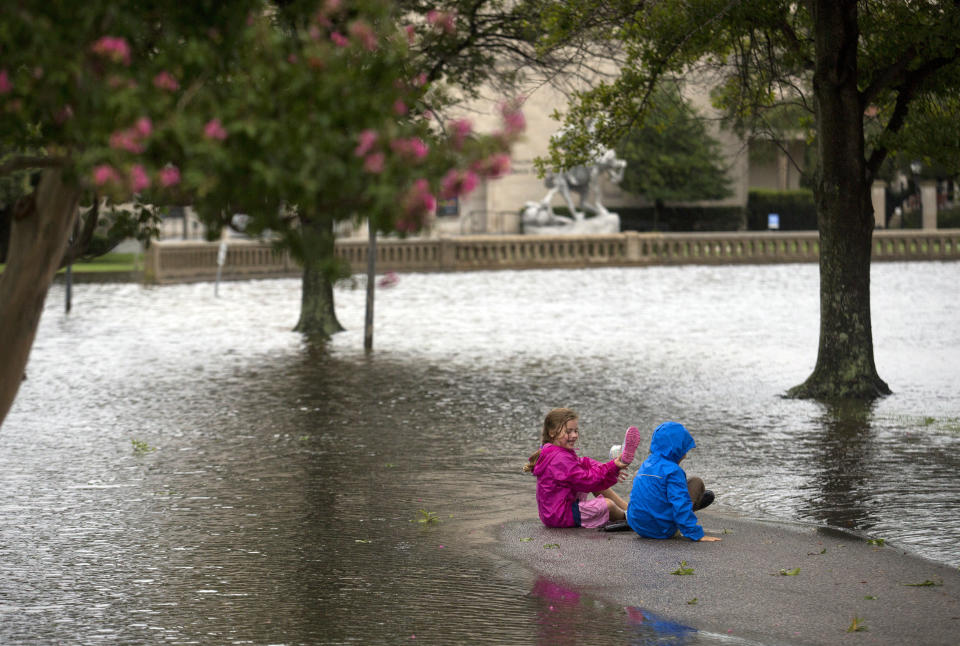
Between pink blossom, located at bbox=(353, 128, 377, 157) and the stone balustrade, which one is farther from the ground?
pink blossom, located at bbox=(353, 128, 377, 157)

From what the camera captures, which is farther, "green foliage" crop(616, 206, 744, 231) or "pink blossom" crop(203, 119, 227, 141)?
"green foliage" crop(616, 206, 744, 231)

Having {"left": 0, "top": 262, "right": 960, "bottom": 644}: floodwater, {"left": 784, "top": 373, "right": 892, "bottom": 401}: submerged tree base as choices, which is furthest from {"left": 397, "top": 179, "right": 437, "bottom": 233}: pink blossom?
{"left": 784, "top": 373, "right": 892, "bottom": 401}: submerged tree base

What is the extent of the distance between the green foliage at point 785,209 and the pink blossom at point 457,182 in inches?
2286

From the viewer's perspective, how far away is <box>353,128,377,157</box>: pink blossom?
5.14 m

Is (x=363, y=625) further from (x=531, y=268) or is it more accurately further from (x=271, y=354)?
(x=531, y=268)

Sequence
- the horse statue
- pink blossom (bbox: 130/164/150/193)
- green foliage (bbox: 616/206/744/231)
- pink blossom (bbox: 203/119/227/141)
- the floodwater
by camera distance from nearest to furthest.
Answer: pink blossom (bbox: 130/164/150/193), pink blossom (bbox: 203/119/227/141), the floodwater, the horse statue, green foliage (bbox: 616/206/744/231)

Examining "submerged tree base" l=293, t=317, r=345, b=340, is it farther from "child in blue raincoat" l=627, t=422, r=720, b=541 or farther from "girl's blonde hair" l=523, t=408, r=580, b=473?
"child in blue raincoat" l=627, t=422, r=720, b=541

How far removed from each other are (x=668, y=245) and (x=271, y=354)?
92.2 feet

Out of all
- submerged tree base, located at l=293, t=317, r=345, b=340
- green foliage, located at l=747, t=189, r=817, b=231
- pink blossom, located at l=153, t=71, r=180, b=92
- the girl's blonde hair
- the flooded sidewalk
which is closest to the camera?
pink blossom, located at l=153, t=71, r=180, b=92

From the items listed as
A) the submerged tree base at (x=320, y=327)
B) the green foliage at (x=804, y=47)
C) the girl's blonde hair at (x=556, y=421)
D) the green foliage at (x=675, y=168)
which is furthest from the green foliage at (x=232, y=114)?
the green foliage at (x=675, y=168)

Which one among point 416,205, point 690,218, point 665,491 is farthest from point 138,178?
point 690,218

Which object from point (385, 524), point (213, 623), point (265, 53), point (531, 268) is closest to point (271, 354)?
point (385, 524)

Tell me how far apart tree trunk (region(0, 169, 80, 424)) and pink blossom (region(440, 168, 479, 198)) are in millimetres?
1701

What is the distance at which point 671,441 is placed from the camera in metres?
8.59
